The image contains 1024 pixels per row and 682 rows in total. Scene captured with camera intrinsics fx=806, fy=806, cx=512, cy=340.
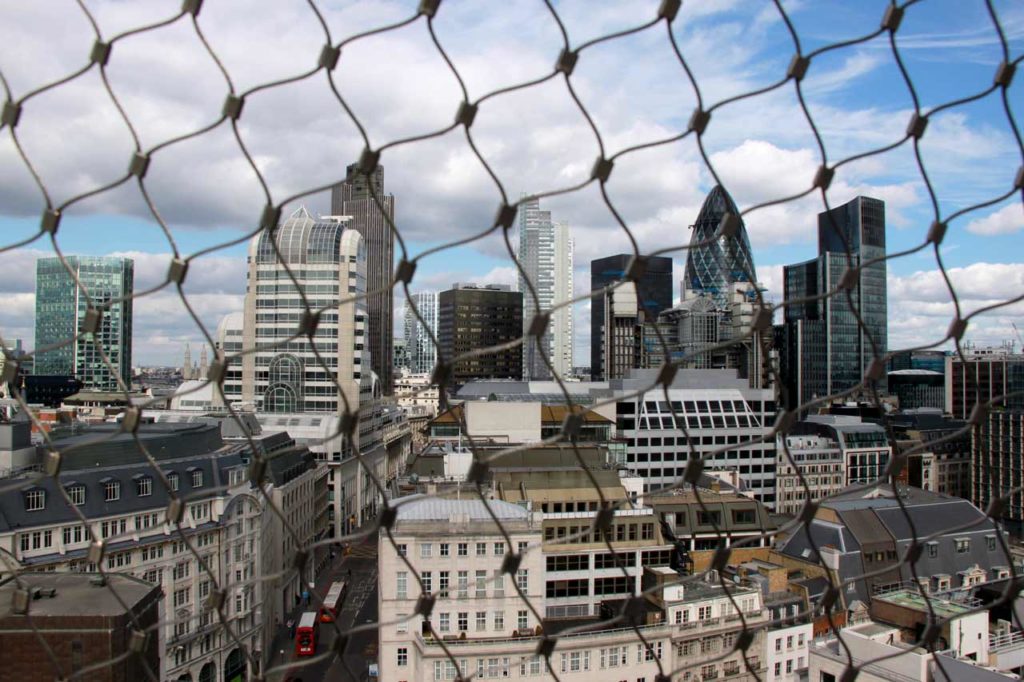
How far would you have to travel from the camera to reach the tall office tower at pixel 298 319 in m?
12.5

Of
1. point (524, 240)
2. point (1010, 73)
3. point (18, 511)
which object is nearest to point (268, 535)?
point (18, 511)

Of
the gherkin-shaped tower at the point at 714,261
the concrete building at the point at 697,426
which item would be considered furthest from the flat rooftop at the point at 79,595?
the gherkin-shaped tower at the point at 714,261

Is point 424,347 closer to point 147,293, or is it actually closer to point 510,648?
point 510,648

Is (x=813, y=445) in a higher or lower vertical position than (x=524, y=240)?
lower

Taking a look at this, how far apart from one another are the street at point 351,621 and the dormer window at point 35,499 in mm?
2207

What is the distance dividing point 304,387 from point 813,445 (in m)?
8.99

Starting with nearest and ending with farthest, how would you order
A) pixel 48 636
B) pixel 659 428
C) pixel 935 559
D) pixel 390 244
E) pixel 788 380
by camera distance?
pixel 48 636, pixel 935 559, pixel 659 428, pixel 788 380, pixel 390 244

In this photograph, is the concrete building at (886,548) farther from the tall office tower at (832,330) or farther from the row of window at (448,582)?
the tall office tower at (832,330)

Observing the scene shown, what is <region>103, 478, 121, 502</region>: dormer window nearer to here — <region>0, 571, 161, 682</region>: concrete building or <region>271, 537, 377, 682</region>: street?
<region>271, 537, 377, 682</region>: street

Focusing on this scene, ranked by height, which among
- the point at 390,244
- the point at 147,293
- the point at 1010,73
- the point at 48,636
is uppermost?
the point at 390,244

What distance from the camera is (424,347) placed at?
4238cm

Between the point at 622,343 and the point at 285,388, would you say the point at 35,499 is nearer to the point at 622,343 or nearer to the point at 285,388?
the point at 285,388

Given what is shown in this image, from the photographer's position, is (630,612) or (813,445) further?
(813,445)

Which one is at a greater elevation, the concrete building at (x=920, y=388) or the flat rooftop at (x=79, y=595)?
the flat rooftop at (x=79, y=595)
